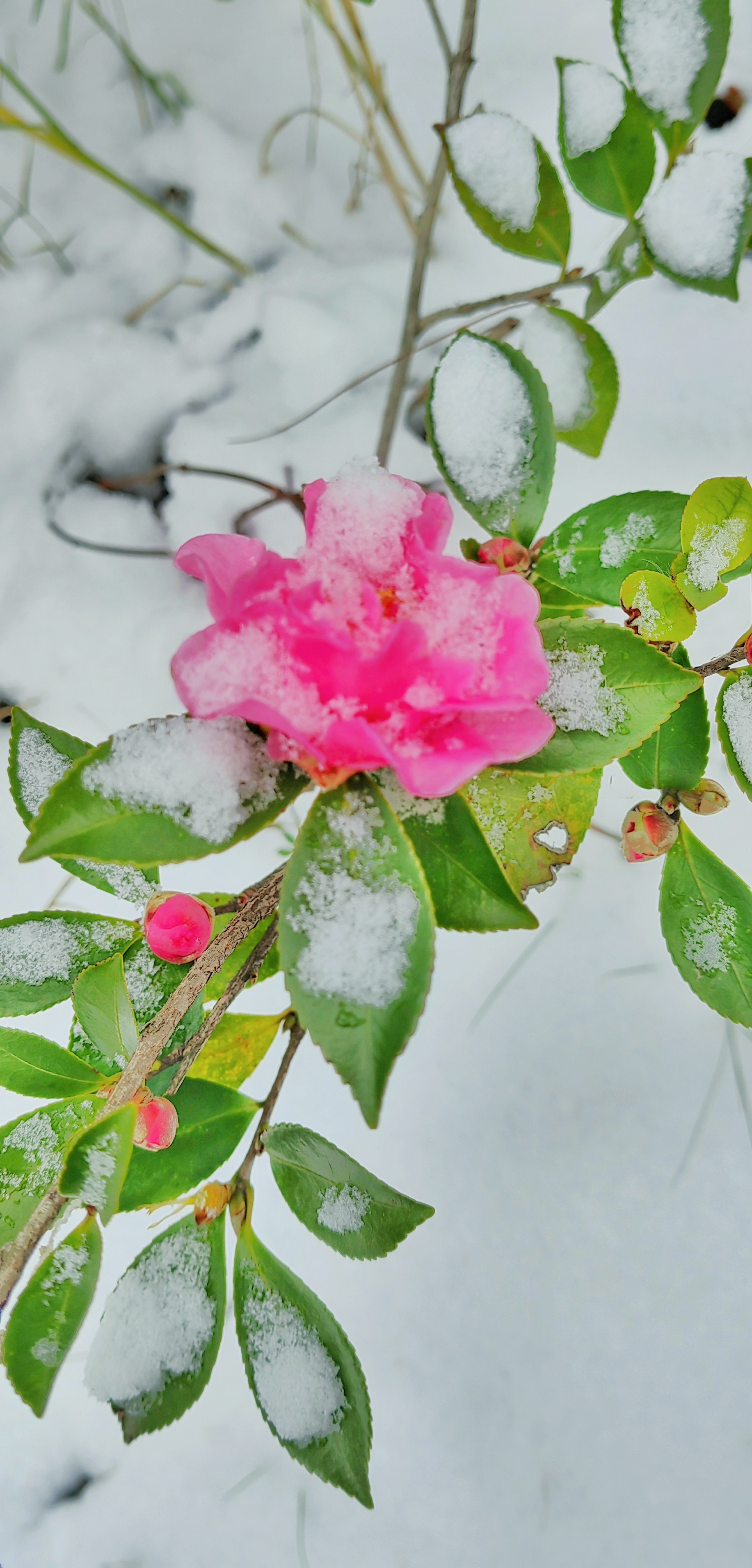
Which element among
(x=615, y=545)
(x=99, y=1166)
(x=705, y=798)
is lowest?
(x=99, y=1166)

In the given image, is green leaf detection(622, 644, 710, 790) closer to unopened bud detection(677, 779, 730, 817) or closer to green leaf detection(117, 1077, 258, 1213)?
unopened bud detection(677, 779, 730, 817)

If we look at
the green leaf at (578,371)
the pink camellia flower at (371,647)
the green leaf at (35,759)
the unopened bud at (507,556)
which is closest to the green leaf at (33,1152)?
the green leaf at (35,759)

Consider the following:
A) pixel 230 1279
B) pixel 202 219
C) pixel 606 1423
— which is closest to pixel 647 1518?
pixel 606 1423

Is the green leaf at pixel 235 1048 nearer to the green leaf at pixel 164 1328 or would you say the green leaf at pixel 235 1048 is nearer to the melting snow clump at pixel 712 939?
the green leaf at pixel 164 1328

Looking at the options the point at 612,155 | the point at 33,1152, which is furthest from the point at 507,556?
the point at 33,1152

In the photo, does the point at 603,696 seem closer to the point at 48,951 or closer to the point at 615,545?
the point at 615,545
